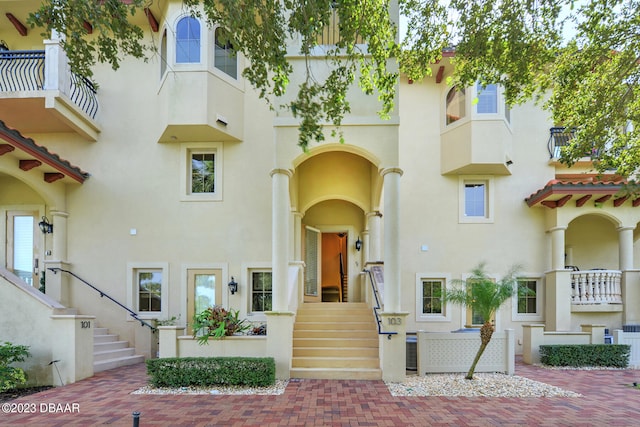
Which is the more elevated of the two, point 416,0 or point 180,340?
point 416,0

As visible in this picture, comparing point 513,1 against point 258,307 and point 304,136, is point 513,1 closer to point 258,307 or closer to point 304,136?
point 304,136

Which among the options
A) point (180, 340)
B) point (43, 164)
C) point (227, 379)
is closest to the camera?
point (227, 379)

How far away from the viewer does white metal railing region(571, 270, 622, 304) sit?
10.7m

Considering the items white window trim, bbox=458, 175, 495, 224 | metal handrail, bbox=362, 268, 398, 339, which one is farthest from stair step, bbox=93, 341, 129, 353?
white window trim, bbox=458, 175, 495, 224

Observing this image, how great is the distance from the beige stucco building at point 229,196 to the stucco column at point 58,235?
0.12 ft

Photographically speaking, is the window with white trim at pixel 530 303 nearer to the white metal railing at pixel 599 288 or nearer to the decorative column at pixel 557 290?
the decorative column at pixel 557 290

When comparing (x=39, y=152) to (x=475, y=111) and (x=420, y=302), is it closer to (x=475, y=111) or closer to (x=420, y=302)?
(x=420, y=302)

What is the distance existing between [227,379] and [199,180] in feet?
19.4

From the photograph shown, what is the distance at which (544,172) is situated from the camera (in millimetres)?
11703

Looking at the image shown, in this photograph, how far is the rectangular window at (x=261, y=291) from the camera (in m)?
10.9

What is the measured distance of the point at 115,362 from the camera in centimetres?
920

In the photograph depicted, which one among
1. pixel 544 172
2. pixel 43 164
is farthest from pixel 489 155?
pixel 43 164

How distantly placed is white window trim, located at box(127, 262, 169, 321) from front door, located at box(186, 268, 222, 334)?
600 millimetres

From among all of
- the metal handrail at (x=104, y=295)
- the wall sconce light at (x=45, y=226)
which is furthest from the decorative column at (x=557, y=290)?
the wall sconce light at (x=45, y=226)
